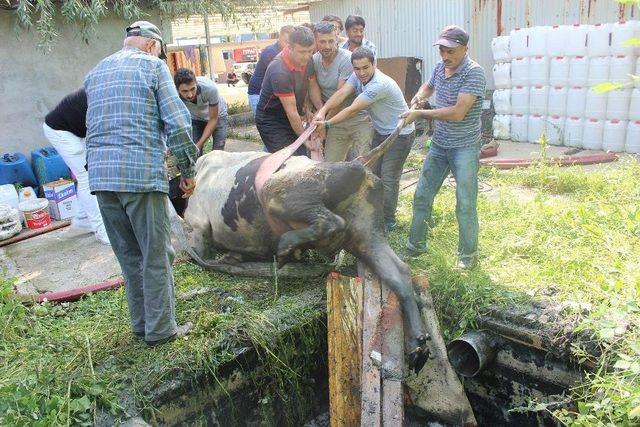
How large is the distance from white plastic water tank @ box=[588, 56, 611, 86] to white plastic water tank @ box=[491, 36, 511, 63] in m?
1.37

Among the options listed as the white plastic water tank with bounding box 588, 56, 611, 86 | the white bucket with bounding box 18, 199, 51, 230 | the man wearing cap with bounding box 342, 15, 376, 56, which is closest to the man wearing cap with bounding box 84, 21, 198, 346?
the man wearing cap with bounding box 342, 15, 376, 56

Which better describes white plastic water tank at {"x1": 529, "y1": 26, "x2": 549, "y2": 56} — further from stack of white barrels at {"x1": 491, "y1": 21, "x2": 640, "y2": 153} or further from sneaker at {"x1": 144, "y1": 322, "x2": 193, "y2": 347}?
sneaker at {"x1": 144, "y1": 322, "x2": 193, "y2": 347}

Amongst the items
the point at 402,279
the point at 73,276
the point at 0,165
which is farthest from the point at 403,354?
the point at 0,165

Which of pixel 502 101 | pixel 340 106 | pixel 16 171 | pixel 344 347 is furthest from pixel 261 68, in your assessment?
pixel 502 101

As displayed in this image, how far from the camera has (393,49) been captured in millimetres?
11180

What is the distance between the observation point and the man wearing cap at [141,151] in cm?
327

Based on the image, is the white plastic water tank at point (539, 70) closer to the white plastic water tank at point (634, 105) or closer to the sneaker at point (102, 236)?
the white plastic water tank at point (634, 105)

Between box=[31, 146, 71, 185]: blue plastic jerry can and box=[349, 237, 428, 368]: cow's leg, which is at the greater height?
box=[31, 146, 71, 185]: blue plastic jerry can

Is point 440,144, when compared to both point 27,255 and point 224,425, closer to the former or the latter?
point 224,425

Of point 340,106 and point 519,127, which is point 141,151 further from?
point 519,127

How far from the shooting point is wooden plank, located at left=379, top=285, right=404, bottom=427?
3.32 metres

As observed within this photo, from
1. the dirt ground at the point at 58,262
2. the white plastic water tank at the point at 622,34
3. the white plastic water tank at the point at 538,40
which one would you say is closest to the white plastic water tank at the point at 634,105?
the white plastic water tank at the point at 622,34

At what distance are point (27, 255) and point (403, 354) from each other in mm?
4084

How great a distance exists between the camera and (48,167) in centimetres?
736
